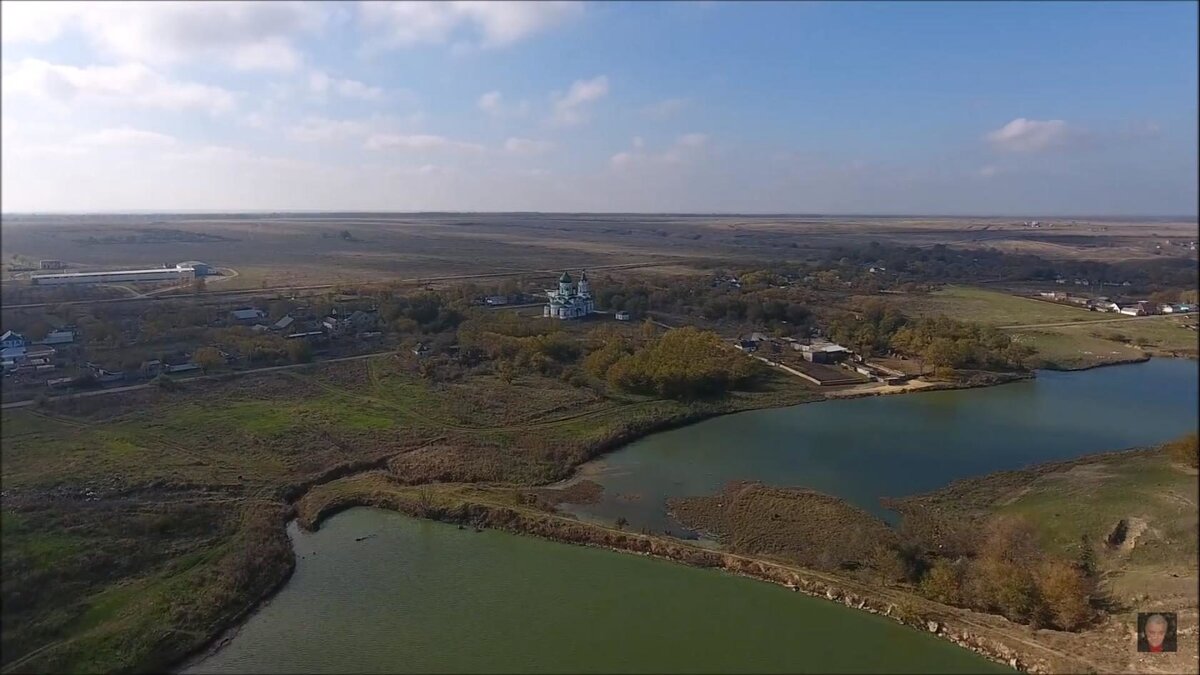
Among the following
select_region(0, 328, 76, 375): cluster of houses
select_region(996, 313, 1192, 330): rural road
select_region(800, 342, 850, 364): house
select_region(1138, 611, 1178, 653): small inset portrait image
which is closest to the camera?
select_region(1138, 611, 1178, 653): small inset portrait image

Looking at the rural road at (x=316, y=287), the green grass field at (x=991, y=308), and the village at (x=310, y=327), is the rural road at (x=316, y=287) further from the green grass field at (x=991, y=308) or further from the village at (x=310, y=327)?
the green grass field at (x=991, y=308)

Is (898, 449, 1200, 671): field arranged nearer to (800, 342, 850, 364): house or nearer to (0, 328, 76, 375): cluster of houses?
(800, 342, 850, 364): house

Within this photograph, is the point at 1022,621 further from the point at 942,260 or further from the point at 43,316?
the point at 942,260

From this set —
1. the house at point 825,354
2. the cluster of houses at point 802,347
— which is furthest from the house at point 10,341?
the house at point 825,354

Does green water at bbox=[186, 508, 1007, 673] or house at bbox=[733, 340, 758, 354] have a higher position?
house at bbox=[733, 340, 758, 354]

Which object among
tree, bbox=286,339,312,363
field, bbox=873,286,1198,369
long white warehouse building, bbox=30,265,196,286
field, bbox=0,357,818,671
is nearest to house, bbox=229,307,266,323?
tree, bbox=286,339,312,363

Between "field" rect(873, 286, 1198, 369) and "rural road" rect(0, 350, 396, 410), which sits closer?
"rural road" rect(0, 350, 396, 410)

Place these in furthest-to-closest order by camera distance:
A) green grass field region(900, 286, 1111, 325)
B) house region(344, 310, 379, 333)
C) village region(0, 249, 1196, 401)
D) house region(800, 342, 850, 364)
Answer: green grass field region(900, 286, 1111, 325) → house region(344, 310, 379, 333) → house region(800, 342, 850, 364) → village region(0, 249, 1196, 401)
